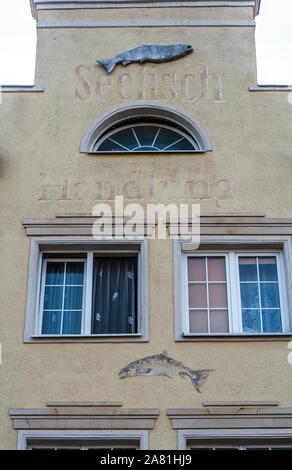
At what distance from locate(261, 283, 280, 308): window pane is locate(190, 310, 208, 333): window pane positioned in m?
0.88

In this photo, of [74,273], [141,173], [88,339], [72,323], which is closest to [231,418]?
[88,339]

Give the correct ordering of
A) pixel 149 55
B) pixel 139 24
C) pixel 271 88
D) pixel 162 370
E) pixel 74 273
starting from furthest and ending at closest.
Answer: pixel 139 24 < pixel 149 55 < pixel 271 88 < pixel 74 273 < pixel 162 370

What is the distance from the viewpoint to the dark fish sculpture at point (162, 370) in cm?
1161

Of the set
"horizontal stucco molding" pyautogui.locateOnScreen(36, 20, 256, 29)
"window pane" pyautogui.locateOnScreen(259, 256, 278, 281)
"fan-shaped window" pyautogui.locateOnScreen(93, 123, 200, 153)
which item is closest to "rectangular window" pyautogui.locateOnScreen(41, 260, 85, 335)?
"fan-shaped window" pyautogui.locateOnScreen(93, 123, 200, 153)

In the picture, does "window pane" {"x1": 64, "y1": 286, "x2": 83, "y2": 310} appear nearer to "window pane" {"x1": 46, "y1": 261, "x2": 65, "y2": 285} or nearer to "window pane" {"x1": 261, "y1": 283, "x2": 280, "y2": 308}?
"window pane" {"x1": 46, "y1": 261, "x2": 65, "y2": 285}

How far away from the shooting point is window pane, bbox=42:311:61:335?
1232 centimetres

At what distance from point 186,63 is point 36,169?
3206 mm

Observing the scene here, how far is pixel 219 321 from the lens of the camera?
487 inches

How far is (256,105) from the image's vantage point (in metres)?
13.8

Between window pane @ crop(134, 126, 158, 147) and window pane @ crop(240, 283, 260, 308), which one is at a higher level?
window pane @ crop(134, 126, 158, 147)

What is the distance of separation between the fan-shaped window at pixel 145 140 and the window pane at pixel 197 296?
2501 mm

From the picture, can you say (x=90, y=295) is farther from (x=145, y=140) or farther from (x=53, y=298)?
(x=145, y=140)

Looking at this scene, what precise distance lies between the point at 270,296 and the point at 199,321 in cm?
112

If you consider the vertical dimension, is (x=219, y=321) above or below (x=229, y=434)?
above
